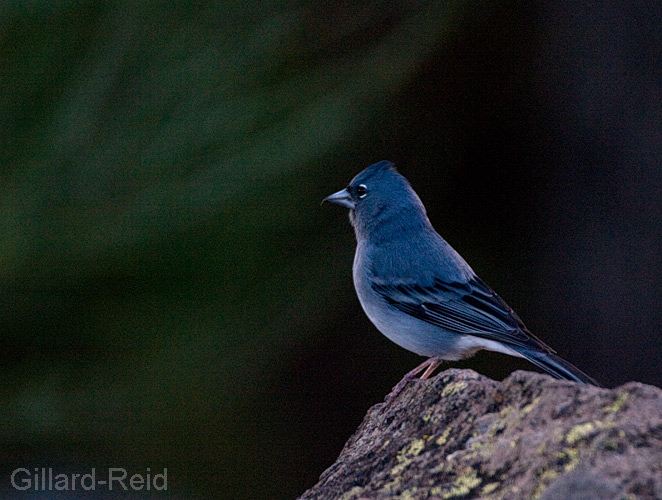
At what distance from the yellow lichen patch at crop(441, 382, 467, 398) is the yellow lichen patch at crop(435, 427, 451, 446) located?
0.48 ft

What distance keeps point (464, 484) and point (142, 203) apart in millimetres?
2129

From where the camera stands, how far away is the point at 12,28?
3.50 metres

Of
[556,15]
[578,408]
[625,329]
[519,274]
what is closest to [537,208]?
[519,274]

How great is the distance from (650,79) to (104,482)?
470 centimetres

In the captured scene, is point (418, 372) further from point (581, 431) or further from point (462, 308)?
point (581, 431)

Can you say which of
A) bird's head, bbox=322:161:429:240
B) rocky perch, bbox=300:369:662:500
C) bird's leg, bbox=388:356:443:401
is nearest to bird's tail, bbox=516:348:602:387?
bird's leg, bbox=388:356:443:401

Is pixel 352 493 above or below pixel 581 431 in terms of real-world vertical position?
below

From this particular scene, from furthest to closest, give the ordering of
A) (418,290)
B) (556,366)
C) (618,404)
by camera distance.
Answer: (418,290) → (556,366) → (618,404)

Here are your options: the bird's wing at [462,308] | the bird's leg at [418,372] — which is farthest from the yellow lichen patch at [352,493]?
the bird's wing at [462,308]

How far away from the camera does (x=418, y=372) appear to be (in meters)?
3.89

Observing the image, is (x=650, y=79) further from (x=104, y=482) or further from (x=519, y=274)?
(x=104, y=482)

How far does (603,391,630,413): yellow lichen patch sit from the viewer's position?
1.83 meters

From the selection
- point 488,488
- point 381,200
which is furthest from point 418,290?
point 488,488

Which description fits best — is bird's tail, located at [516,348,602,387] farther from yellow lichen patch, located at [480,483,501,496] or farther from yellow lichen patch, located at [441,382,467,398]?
yellow lichen patch, located at [480,483,501,496]
